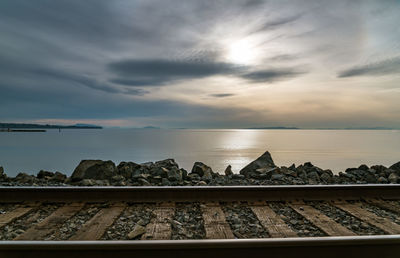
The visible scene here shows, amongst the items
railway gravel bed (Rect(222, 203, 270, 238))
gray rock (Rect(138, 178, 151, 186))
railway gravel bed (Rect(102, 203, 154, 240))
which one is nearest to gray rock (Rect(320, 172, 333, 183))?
railway gravel bed (Rect(222, 203, 270, 238))

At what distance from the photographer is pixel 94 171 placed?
20.9 ft

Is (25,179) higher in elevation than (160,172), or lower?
lower

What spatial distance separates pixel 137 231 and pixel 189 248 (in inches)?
35.3

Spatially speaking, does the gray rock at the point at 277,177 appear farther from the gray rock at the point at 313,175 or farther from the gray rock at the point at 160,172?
the gray rock at the point at 160,172

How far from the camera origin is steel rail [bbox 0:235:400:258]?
221 cm

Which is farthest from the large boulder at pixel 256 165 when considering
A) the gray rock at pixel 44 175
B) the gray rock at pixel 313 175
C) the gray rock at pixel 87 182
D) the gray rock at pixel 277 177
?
the gray rock at pixel 44 175

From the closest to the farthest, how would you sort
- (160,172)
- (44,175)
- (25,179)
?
1. (25,179)
2. (160,172)
3. (44,175)

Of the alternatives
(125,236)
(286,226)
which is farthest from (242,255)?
(125,236)

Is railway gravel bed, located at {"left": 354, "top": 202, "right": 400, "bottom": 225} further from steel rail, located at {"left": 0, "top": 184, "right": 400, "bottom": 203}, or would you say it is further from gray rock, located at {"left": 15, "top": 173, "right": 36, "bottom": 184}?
gray rock, located at {"left": 15, "top": 173, "right": 36, "bottom": 184}

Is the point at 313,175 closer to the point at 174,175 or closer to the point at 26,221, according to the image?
the point at 174,175

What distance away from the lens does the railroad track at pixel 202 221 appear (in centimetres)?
225

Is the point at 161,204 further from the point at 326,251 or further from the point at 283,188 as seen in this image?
the point at 326,251

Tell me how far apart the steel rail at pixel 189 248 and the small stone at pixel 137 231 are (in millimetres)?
612

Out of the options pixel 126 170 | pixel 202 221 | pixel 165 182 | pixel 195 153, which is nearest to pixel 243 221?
pixel 202 221
